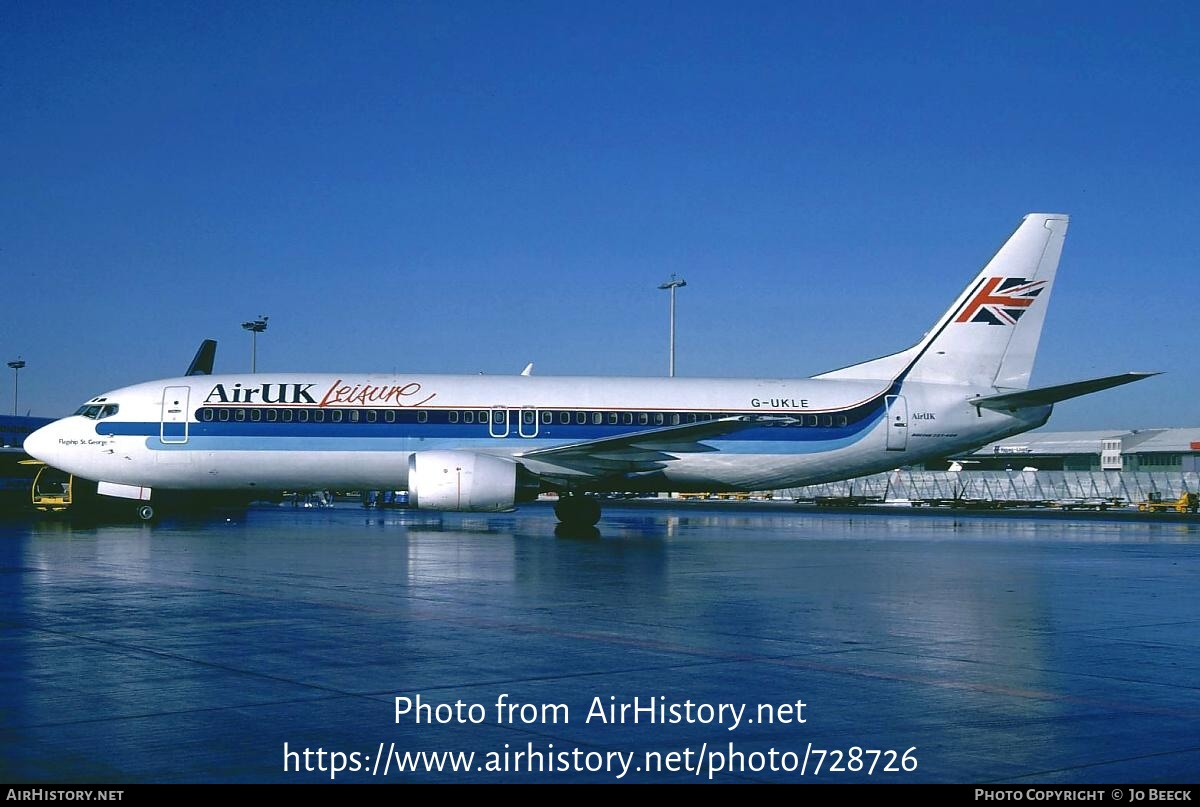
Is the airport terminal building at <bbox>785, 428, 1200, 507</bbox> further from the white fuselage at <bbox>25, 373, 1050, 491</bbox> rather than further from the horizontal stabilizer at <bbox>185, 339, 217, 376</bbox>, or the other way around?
the horizontal stabilizer at <bbox>185, 339, 217, 376</bbox>

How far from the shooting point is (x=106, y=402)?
1182 inches

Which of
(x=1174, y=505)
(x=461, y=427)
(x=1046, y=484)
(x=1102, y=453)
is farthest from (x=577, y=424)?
(x=1102, y=453)

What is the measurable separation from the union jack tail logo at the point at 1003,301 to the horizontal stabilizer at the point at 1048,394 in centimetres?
215

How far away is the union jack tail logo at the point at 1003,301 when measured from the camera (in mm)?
33062

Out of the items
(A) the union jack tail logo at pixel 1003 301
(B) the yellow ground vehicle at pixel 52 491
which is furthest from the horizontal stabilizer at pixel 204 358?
(A) the union jack tail logo at pixel 1003 301

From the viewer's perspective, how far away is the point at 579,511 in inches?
1189

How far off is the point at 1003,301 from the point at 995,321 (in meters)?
0.61

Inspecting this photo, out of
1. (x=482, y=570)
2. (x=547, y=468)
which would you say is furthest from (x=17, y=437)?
(x=482, y=570)

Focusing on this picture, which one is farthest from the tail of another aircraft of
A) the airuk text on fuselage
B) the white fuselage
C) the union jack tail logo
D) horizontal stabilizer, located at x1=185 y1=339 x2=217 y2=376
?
horizontal stabilizer, located at x1=185 y1=339 x2=217 y2=376

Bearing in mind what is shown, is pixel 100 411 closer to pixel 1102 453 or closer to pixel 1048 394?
pixel 1048 394

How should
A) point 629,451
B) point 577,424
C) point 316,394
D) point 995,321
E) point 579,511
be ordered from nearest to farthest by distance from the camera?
point 629,451 < point 316,394 < point 579,511 < point 577,424 < point 995,321

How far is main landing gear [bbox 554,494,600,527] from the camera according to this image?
99.1 feet

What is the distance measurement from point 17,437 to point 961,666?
66.2 metres
